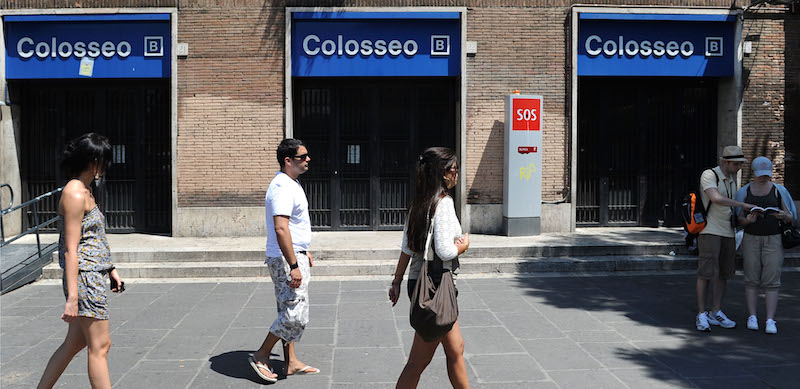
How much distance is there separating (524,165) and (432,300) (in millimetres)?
8553

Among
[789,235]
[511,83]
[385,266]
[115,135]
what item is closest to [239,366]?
[385,266]

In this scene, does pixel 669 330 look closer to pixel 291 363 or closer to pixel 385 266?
pixel 291 363

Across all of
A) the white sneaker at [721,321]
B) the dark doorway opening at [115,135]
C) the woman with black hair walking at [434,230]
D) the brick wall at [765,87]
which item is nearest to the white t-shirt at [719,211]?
the white sneaker at [721,321]

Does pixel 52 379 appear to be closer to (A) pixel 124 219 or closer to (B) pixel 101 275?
(B) pixel 101 275

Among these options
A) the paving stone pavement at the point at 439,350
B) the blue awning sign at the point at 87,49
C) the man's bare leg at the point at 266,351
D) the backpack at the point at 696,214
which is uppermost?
the blue awning sign at the point at 87,49

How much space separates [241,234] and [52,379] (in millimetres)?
8227

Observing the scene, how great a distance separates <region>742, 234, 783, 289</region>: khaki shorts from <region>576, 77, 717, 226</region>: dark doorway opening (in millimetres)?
6738

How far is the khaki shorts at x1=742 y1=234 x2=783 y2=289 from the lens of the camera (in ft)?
21.5

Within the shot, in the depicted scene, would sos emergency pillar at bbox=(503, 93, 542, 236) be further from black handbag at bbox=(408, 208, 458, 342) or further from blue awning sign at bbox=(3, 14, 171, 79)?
black handbag at bbox=(408, 208, 458, 342)

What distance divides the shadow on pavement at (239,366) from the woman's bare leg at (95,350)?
4.55 feet

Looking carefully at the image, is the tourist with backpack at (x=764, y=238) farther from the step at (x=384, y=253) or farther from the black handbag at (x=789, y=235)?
the step at (x=384, y=253)

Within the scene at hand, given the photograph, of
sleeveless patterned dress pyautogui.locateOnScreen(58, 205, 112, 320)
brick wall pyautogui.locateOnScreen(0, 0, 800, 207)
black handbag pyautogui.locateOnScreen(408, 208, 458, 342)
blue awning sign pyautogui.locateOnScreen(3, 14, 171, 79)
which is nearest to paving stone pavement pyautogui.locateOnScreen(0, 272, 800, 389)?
sleeveless patterned dress pyautogui.locateOnScreen(58, 205, 112, 320)

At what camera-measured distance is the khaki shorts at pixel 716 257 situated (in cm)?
662

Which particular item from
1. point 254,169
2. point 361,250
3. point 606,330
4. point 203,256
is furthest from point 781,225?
point 254,169
